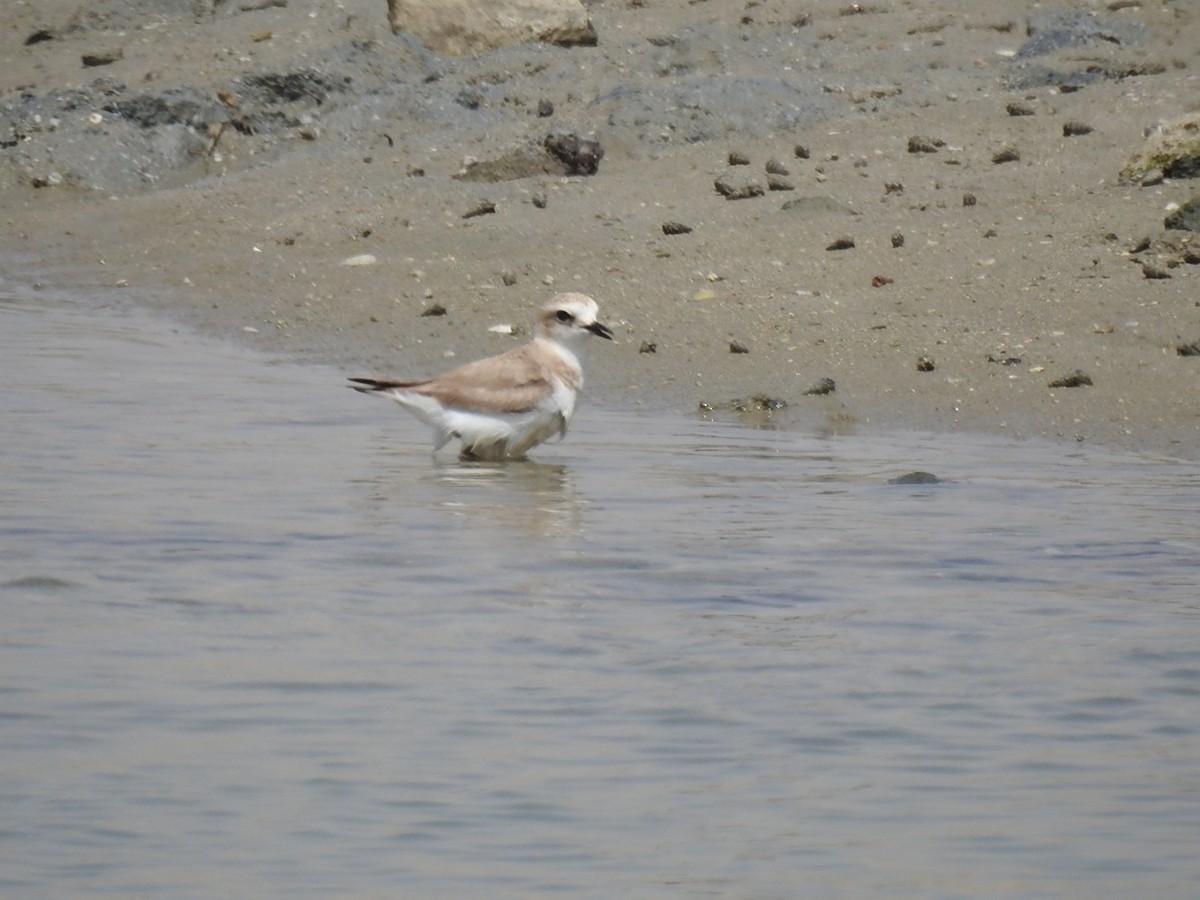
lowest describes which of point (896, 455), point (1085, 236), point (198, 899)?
point (198, 899)

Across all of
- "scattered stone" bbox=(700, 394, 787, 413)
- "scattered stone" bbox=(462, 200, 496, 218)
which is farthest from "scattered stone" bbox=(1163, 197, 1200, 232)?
"scattered stone" bbox=(462, 200, 496, 218)

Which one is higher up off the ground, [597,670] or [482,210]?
[482,210]

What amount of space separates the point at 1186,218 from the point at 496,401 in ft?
14.3

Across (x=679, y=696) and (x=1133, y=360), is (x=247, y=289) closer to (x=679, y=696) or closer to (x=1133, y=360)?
(x=1133, y=360)

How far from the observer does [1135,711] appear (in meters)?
5.14

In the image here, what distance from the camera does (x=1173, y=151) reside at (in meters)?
12.2

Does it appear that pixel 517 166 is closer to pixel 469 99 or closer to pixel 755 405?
pixel 469 99

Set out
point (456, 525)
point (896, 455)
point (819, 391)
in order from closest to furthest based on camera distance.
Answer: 1. point (456, 525)
2. point (896, 455)
3. point (819, 391)

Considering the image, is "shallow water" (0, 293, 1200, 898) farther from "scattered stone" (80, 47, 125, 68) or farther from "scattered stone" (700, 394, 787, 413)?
"scattered stone" (80, 47, 125, 68)

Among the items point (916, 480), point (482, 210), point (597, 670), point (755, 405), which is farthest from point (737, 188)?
point (597, 670)

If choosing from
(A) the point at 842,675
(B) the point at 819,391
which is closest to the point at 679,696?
(A) the point at 842,675

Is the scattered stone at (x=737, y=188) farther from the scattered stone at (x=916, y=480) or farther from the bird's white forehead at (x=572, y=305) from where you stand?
the scattered stone at (x=916, y=480)

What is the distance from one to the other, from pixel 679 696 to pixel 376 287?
24.7 ft

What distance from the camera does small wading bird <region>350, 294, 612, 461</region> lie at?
8.87 m
